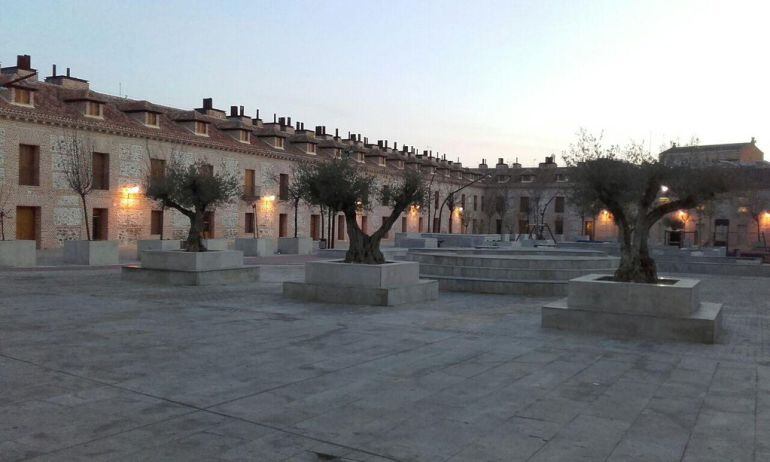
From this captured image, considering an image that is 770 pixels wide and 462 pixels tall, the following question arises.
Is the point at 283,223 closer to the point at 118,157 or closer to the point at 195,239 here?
the point at 118,157

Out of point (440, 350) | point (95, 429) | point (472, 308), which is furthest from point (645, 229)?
point (95, 429)

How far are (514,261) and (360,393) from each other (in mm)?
12288

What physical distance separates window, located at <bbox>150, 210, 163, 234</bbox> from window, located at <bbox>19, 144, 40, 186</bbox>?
6.71 metres

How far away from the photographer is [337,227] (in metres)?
50.0

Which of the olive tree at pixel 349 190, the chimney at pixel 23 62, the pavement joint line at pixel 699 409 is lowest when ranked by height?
the pavement joint line at pixel 699 409

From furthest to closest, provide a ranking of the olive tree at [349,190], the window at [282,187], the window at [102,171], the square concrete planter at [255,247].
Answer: the window at [282,187] < the window at [102,171] < the square concrete planter at [255,247] < the olive tree at [349,190]

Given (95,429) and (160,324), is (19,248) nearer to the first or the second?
(160,324)

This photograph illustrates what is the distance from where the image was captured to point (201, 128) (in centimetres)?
3875

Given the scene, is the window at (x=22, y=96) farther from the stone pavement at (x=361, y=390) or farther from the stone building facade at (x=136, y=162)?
the stone pavement at (x=361, y=390)

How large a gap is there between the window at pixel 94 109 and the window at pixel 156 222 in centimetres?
600

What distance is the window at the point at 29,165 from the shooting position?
29344 mm

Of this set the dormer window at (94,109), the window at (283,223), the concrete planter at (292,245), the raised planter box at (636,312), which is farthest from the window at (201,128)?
the raised planter box at (636,312)

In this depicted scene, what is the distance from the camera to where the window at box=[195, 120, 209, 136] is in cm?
3838

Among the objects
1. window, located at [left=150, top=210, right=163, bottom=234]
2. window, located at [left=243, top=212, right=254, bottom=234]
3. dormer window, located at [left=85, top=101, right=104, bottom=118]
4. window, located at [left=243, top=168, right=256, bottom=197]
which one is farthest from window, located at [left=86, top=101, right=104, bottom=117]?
window, located at [left=243, top=212, right=254, bottom=234]
